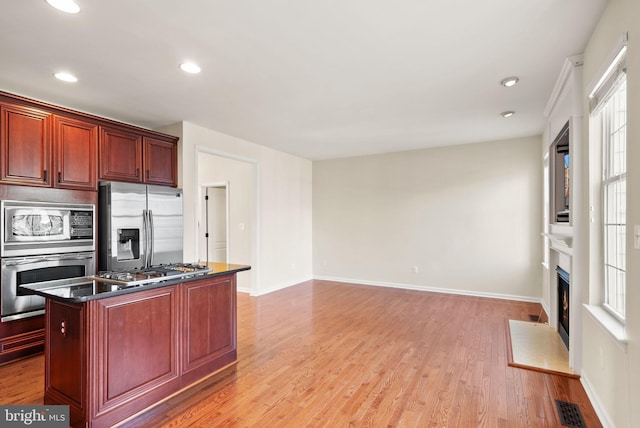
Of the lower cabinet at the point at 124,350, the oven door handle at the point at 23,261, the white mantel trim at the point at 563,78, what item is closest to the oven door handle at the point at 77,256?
the oven door handle at the point at 23,261

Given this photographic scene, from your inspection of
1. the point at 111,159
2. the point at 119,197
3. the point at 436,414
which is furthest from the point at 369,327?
the point at 111,159

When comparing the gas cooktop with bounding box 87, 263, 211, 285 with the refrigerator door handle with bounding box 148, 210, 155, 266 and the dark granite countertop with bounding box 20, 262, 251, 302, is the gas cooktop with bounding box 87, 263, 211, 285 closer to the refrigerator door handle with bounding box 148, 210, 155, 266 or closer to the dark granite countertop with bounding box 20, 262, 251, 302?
the dark granite countertop with bounding box 20, 262, 251, 302

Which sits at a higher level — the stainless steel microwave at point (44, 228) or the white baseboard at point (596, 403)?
the stainless steel microwave at point (44, 228)

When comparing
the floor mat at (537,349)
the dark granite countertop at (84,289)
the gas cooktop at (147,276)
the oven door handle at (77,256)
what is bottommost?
the floor mat at (537,349)

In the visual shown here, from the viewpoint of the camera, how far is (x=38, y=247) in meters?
3.19

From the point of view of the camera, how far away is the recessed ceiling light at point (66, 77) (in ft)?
9.75

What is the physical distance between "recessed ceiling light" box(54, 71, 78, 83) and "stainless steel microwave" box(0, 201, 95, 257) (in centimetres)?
121

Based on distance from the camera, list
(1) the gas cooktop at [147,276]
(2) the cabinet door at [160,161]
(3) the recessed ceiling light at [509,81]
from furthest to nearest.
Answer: (2) the cabinet door at [160,161] → (3) the recessed ceiling light at [509,81] → (1) the gas cooktop at [147,276]

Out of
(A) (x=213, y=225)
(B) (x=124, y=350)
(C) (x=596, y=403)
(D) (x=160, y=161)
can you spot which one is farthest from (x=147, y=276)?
(A) (x=213, y=225)

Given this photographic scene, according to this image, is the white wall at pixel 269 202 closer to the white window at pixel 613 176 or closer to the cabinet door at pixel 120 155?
the cabinet door at pixel 120 155

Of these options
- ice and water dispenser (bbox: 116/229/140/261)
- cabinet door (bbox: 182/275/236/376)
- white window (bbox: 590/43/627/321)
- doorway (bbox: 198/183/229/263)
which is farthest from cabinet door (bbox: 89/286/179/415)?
doorway (bbox: 198/183/229/263)

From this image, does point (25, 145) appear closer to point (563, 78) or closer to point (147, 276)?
point (147, 276)

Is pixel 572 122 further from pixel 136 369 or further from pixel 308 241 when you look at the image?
pixel 308 241

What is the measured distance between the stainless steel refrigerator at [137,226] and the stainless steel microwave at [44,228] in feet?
0.54
